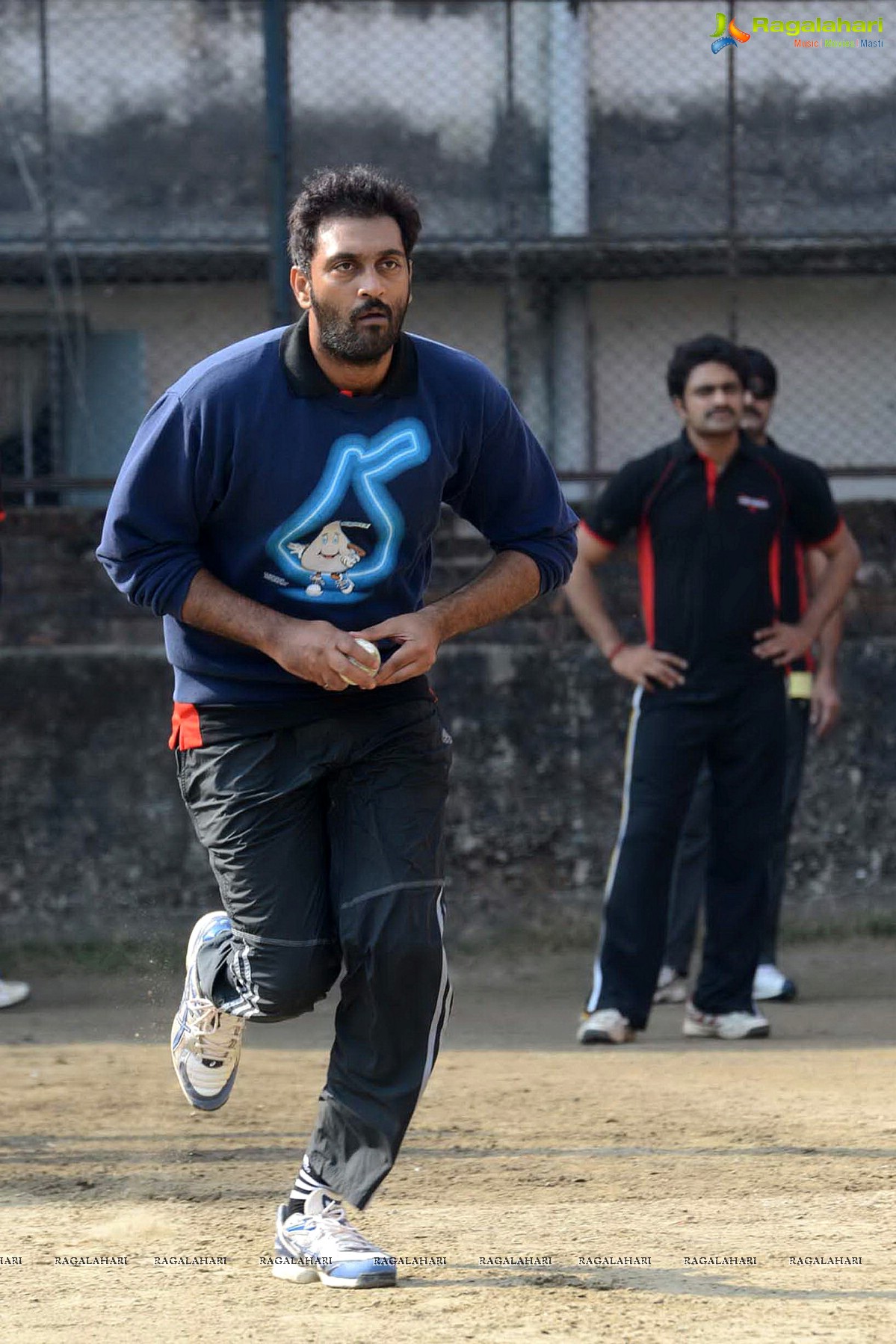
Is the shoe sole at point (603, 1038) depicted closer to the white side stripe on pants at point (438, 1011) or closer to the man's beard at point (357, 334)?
the white side stripe on pants at point (438, 1011)

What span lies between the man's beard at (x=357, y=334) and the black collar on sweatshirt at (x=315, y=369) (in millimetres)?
55

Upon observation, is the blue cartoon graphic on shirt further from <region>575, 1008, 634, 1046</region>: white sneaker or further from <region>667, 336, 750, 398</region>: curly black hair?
<region>575, 1008, 634, 1046</region>: white sneaker

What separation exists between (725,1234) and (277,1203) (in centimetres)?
100

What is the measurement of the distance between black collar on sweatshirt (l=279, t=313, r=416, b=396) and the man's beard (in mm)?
55

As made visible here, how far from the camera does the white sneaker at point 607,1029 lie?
6230mm

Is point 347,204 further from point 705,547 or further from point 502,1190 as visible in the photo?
point 705,547

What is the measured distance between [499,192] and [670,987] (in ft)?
24.1

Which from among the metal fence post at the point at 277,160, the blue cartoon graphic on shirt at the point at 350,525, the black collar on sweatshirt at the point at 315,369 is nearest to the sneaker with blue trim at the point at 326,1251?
the blue cartoon graphic on shirt at the point at 350,525

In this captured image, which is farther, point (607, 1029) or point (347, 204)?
point (607, 1029)

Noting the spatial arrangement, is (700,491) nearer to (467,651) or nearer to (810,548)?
(810,548)

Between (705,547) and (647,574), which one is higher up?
(705,547)

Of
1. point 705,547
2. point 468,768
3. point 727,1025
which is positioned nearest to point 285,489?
point 705,547

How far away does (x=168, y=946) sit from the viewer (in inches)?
311

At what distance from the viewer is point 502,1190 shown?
4.29 meters
